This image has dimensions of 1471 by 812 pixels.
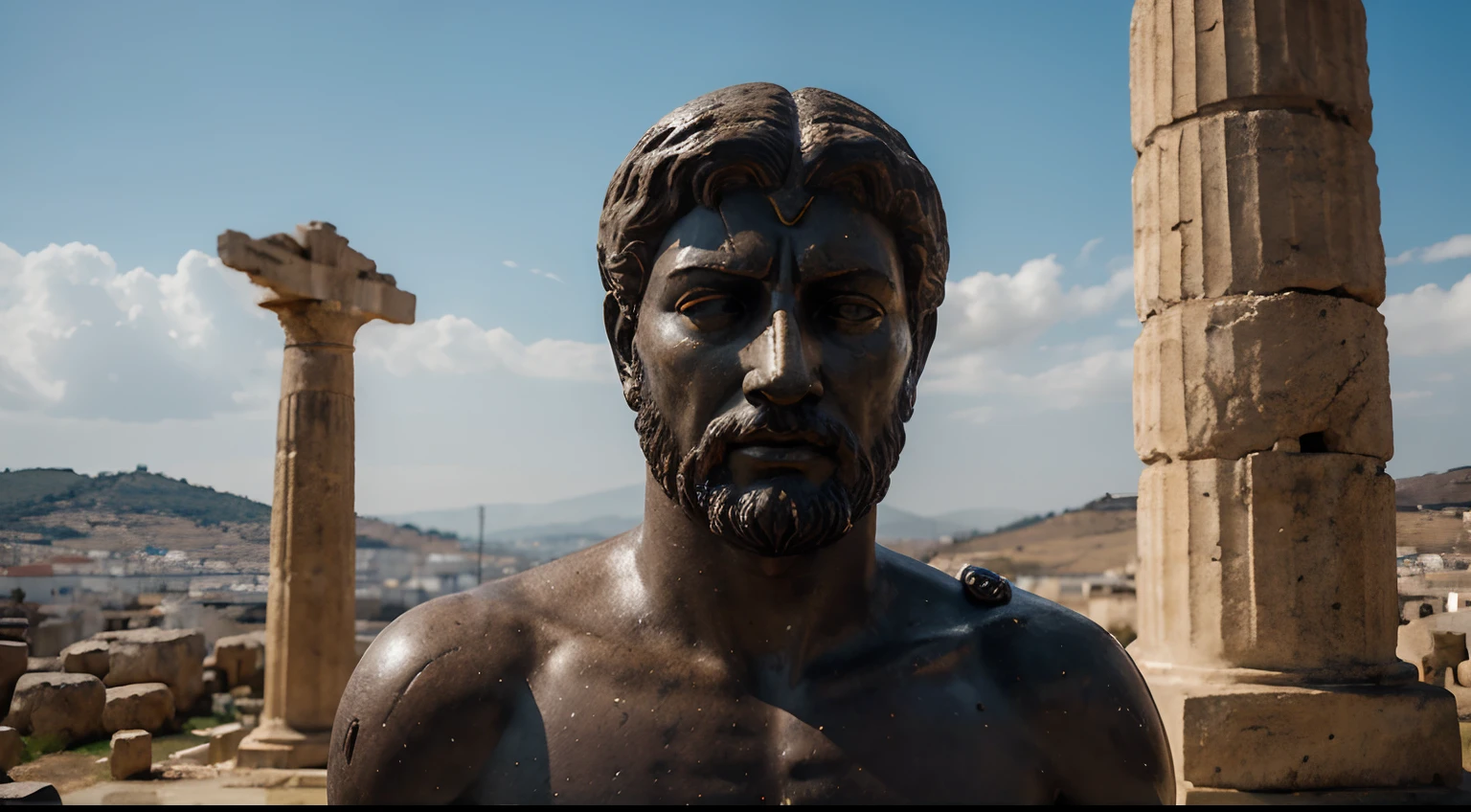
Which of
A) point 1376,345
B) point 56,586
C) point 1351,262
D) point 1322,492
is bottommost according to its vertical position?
point 56,586

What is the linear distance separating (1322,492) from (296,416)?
9482 millimetres

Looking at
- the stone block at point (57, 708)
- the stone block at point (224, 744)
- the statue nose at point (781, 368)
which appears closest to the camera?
the statue nose at point (781, 368)

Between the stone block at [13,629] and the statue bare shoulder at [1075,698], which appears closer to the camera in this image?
the statue bare shoulder at [1075,698]

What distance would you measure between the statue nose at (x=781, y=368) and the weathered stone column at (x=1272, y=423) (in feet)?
18.3

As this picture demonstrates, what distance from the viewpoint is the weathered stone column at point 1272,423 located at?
6566 millimetres

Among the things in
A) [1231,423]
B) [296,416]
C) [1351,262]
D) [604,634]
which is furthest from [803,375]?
[296,416]

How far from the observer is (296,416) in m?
11.8

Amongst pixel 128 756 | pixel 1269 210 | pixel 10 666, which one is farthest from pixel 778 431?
pixel 10 666

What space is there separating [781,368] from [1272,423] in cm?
585

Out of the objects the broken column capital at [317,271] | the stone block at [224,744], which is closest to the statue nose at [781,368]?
the broken column capital at [317,271]

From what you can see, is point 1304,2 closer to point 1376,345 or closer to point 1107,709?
point 1376,345

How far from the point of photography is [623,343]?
2.20 meters

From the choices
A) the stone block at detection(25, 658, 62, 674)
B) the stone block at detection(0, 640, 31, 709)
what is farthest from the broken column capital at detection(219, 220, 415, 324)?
the stone block at detection(25, 658, 62, 674)

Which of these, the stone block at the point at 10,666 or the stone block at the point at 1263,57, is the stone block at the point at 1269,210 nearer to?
the stone block at the point at 1263,57
